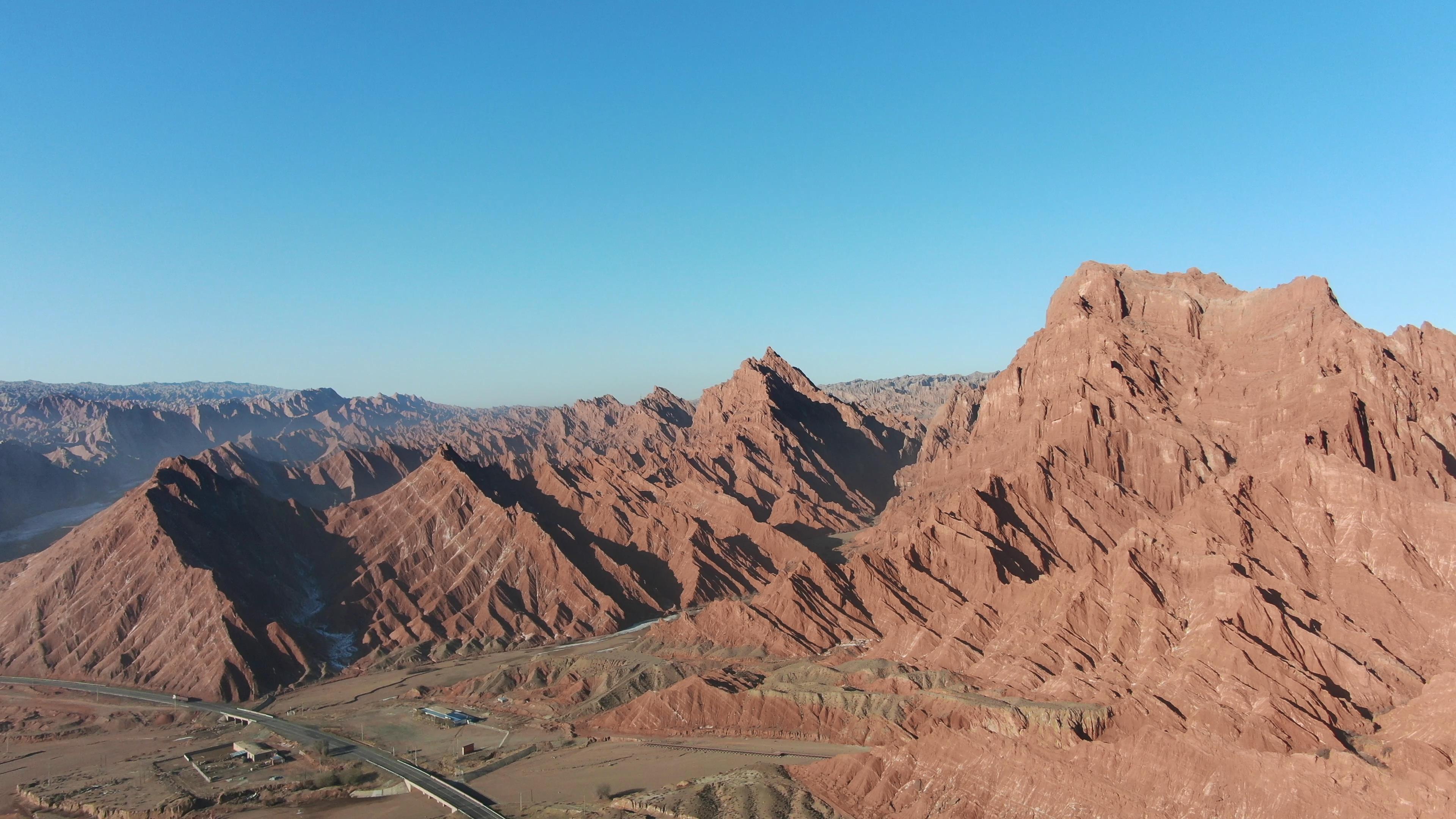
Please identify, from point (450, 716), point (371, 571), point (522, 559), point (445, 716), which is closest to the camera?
point (450, 716)

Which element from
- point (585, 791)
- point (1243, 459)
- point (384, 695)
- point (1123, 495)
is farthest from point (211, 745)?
point (1243, 459)

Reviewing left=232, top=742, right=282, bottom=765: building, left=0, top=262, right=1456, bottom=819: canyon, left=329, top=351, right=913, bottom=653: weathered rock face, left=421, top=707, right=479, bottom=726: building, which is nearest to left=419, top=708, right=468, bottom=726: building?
left=421, top=707, right=479, bottom=726: building

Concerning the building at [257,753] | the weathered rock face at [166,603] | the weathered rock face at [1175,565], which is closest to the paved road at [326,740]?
the weathered rock face at [166,603]

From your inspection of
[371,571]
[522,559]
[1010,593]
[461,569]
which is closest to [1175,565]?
[1010,593]

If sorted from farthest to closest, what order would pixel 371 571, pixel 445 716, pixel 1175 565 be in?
pixel 371 571 → pixel 445 716 → pixel 1175 565

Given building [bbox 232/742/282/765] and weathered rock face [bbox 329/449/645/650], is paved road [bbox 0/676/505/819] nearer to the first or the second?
building [bbox 232/742/282/765]

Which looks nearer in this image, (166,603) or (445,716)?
(445,716)

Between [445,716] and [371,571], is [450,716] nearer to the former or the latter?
[445,716]
